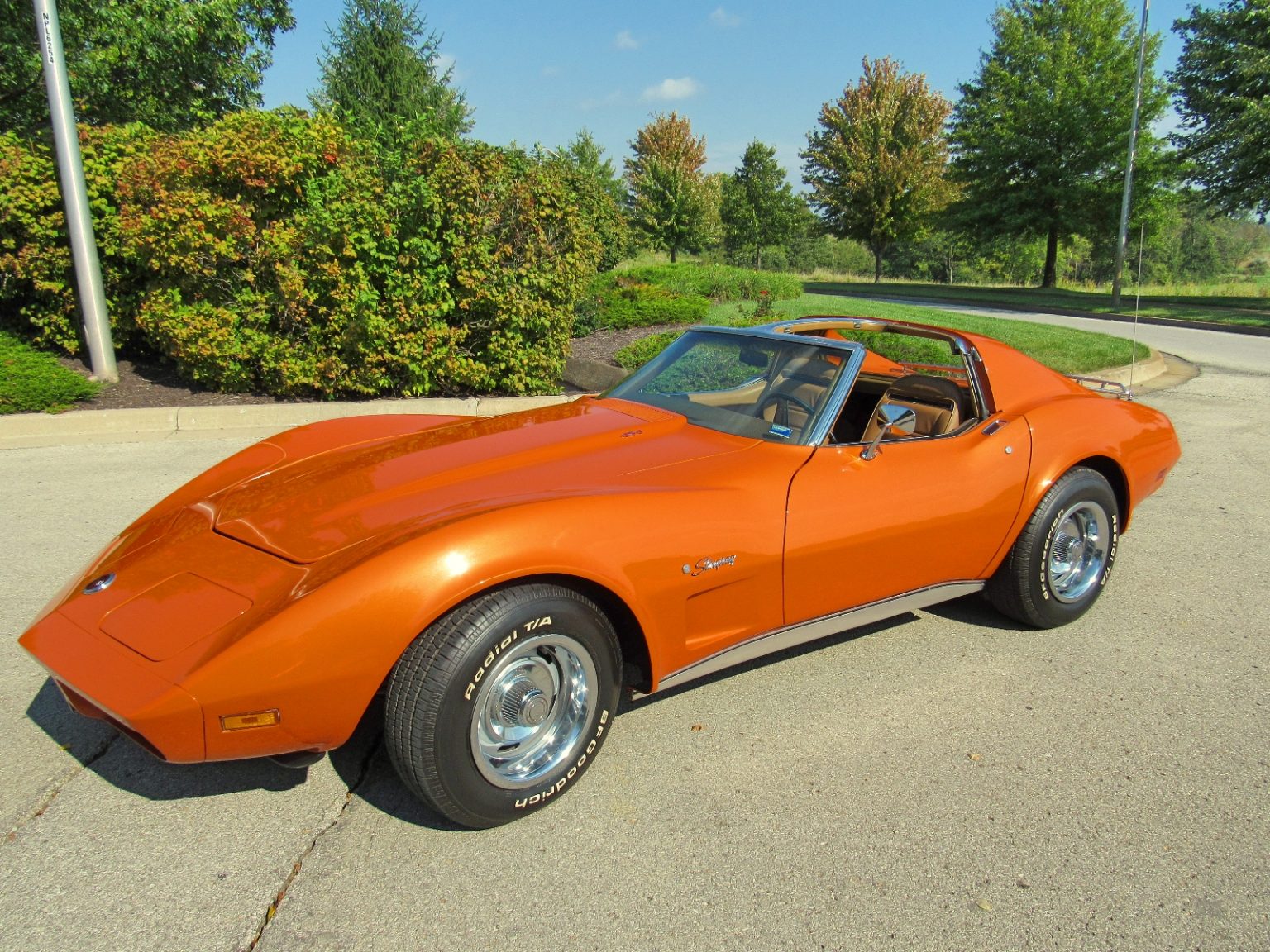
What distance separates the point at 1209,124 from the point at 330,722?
2812cm

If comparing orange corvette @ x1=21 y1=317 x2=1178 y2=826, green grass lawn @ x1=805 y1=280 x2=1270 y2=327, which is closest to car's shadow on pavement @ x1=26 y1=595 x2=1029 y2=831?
orange corvette @ x1=21 y1=317 x2=1178 y2=826

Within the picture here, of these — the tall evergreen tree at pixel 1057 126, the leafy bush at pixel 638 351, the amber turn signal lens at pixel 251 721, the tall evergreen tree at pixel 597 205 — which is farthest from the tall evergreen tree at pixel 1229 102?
the amber turn signal lens at pixel 251 721

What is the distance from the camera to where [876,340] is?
11031 mm

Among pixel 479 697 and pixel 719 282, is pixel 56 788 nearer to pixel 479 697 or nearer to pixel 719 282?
pixel 479 697

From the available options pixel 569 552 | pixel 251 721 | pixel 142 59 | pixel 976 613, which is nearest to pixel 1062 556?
pixel 976 613

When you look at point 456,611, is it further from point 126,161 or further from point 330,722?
point 126,161

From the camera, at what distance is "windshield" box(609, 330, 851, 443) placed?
11.4ft

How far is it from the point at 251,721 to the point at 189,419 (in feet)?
22.5

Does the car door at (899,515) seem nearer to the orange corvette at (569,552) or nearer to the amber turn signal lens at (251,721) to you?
the orange corvette at (569,552)

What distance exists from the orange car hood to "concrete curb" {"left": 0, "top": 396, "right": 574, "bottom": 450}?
157 inches

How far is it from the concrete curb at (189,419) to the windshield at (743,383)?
3.71m

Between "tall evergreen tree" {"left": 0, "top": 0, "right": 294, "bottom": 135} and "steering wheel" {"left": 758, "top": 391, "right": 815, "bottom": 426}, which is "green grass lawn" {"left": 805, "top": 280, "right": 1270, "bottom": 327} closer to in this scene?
"tall evergreen tree" {"left": 0, "top": 0, "right": 294, "bottom": 135}

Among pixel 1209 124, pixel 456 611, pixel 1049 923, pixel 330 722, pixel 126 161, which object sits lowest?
pixel 1049 923

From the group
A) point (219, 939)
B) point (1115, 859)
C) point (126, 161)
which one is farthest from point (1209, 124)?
point (219, 939)
